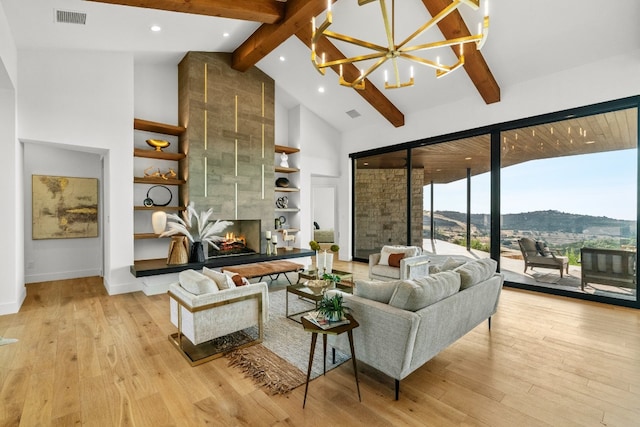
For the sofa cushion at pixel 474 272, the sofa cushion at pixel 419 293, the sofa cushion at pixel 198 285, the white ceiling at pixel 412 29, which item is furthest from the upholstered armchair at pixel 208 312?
the white ceiling at pixel 412 29

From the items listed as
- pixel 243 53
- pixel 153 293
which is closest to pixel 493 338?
pixel 153 293

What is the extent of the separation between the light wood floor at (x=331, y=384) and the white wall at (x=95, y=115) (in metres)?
1.72

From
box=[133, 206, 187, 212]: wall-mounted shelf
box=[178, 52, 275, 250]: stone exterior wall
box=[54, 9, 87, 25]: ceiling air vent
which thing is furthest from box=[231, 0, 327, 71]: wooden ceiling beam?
box=[133, 206, 187, 212]: wall-mounted shelf

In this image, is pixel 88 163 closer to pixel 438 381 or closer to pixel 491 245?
pixel 438 381

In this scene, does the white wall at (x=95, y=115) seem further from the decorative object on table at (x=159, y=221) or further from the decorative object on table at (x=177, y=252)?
the decorative object on table at (x=177, y=252)

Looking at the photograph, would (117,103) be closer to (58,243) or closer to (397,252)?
(58,243)

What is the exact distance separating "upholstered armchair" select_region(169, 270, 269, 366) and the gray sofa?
3.04 feet

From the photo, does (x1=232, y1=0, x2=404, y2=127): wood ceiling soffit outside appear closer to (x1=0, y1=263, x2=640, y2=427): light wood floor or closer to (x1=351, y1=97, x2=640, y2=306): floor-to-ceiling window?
(x1=351, y1=97, x2=640, y2=306): floor-to-ceiling window

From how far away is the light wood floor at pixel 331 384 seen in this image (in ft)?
6.80

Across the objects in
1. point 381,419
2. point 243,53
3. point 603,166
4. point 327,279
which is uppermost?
point 243,53

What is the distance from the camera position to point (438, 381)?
250 cm

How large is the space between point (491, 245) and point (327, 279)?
146 inches

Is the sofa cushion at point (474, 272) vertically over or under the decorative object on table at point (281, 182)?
under

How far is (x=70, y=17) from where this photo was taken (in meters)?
4.01
